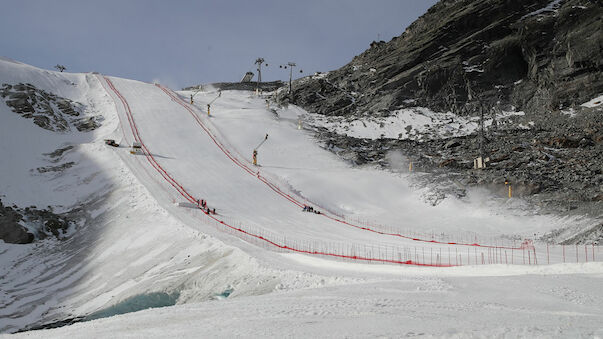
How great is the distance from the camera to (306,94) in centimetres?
5919

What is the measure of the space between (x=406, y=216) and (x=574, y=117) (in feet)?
73.8

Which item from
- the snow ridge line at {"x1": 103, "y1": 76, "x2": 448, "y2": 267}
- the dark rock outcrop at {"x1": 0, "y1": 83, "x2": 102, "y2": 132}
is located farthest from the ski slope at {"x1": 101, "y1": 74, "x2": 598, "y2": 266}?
the dark rock outcrop at {"x1": 0, "y1": 83, "x2": 102, "y2": 132}

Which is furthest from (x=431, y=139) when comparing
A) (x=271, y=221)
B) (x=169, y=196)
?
(x=169, y=196)

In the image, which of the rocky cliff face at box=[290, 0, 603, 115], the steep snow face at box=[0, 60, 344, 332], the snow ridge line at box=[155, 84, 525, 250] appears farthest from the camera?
the rocky cliff face at box=[290, 0, 603, 115]

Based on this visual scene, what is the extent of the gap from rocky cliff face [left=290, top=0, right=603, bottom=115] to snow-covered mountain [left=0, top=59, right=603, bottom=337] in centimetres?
1563

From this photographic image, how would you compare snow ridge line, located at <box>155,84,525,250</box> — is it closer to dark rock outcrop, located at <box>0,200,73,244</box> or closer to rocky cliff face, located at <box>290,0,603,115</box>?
dark rock outcrop, located at <box>0,200,73,244</box>

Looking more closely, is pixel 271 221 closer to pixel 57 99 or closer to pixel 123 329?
pixel 123 329

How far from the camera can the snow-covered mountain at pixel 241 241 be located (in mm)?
8930

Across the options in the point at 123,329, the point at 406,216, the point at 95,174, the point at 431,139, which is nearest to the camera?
the point at 123,329

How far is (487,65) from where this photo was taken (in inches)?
2044

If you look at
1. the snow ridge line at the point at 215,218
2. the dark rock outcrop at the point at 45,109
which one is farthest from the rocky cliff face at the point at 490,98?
the dark rock outcrop at the point at 45,109

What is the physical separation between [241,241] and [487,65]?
145ft

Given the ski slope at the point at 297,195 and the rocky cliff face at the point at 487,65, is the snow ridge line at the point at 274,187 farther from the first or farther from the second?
the rocky cliff face at the point at 487,65

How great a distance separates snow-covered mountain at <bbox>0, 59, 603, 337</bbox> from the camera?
893cm
